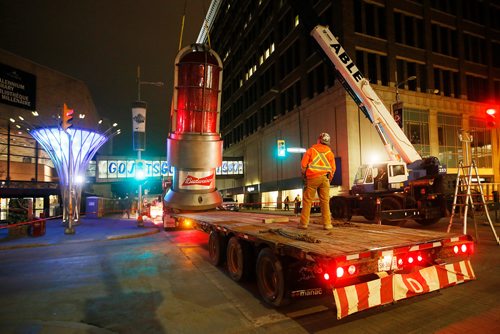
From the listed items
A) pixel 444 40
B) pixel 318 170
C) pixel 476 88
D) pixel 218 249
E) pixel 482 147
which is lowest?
pixel 218 249

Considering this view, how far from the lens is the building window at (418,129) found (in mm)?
27750

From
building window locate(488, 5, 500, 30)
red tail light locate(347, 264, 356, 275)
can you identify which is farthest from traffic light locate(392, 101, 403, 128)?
red tail light locate(347, 264, 356, 275)

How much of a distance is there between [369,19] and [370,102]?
1609cm

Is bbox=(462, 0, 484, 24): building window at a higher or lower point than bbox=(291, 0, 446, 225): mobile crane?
higher

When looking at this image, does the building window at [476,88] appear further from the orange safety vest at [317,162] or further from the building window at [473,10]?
the orange safety vest at [317,162]

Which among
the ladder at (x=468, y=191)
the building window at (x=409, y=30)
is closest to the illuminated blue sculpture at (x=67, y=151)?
the ladder at (x=468, y=191)

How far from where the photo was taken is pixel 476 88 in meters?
32.7

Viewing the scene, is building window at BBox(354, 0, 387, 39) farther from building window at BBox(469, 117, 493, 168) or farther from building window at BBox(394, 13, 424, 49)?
building window at BBox(469, 117, 493, 168)

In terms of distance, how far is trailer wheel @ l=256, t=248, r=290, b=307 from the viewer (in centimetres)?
478

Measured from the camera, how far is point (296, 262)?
15.8 feet

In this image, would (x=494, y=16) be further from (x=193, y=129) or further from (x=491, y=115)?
(x=193, y=129)

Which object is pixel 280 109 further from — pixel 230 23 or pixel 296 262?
pixel 296 262

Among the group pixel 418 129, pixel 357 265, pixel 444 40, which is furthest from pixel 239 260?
pixel 444 40

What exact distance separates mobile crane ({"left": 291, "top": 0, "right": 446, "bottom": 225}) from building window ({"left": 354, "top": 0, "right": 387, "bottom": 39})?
12.6 meters
